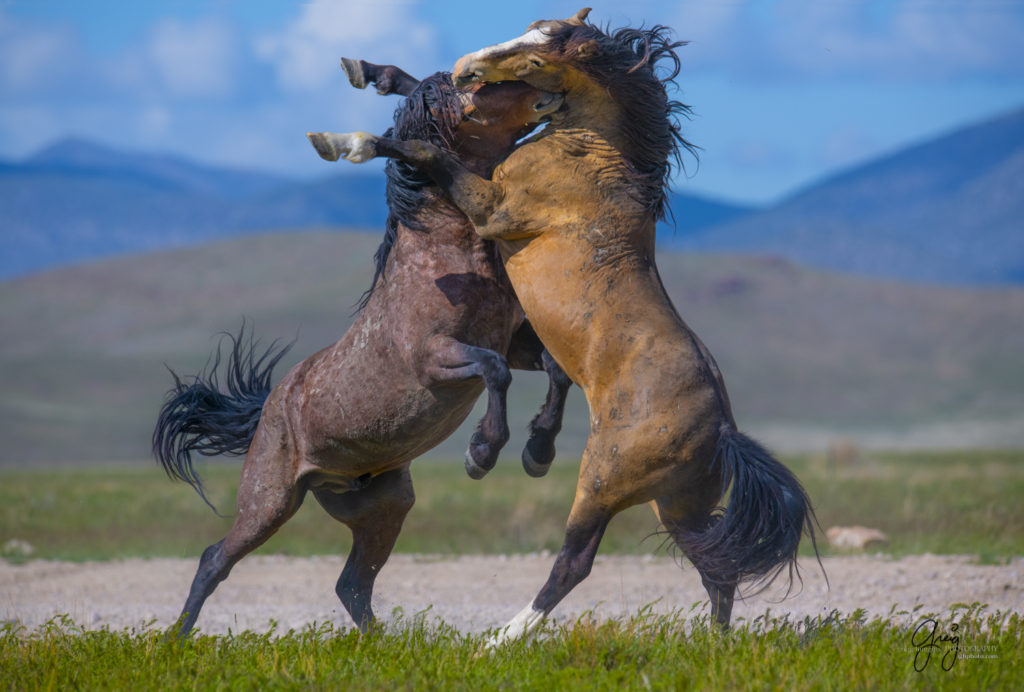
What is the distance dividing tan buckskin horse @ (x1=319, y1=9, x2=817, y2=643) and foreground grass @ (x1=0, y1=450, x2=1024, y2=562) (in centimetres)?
554

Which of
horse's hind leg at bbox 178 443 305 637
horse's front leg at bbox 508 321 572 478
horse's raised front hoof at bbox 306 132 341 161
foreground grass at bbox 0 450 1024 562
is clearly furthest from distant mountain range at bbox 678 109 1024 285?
horse's raised front hoof at bbox 306 132 341 161

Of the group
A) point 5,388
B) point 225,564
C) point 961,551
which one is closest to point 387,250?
point 225,564

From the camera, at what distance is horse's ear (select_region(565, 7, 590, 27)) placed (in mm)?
6148

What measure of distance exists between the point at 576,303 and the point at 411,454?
165 centimetres

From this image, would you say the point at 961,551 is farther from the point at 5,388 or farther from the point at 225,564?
the point at 5,388

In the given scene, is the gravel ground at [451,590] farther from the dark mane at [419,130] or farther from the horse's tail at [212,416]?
the dark mane at [419,130]

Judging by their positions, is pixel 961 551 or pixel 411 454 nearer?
pixel 411 454

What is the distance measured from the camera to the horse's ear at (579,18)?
242 inches

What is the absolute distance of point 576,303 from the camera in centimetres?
578

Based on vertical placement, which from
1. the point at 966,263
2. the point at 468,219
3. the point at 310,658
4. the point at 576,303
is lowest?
the point at 966,263

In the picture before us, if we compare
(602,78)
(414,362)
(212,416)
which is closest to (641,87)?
(602,78)

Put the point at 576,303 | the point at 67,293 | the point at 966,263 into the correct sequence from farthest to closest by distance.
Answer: the point at 966,263 < the point at 67,293 < the point at 576,303

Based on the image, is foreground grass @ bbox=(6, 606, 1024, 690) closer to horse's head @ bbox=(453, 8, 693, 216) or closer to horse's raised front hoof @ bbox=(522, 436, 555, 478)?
horse's raised front hoof @ bbox=(522, 436, 555, 478)

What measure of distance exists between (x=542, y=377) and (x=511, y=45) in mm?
67058
